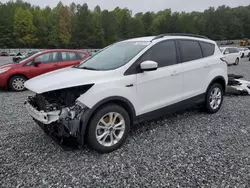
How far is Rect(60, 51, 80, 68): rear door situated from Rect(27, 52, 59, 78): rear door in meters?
0.21

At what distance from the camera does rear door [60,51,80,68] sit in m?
8.37

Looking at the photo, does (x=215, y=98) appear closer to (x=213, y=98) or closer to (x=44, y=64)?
(x=213, y=98)

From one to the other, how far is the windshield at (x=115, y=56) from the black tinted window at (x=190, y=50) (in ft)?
2.93

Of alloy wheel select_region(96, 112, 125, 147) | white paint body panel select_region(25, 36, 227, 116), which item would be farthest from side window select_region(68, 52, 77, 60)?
alloy wheel select_region(96, 112, 125, 147)

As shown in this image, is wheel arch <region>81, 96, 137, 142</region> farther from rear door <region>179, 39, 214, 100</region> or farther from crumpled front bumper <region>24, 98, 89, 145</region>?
rear door <region>179, 39, 214, 100</region>

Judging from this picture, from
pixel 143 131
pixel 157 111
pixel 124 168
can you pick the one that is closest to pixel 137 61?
pixel 157 111

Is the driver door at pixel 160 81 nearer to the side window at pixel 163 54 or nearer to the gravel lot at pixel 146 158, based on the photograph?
the side window at pixel 163 54

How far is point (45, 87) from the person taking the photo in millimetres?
2990

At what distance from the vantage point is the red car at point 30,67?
25.0 ft

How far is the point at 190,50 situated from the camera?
4441 millimetres

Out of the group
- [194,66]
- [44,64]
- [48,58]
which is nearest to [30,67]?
[44,64]

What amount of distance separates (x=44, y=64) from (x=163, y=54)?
555 cm

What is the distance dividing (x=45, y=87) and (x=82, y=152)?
1.15 m

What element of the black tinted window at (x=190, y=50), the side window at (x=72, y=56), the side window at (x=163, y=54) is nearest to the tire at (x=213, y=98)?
the black tinted window at (x=190, y=50)
